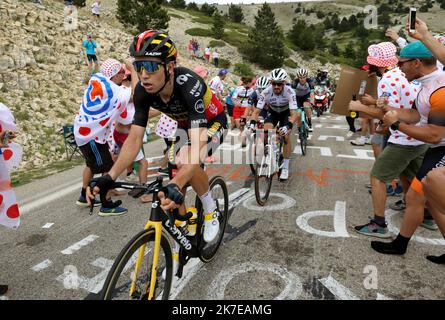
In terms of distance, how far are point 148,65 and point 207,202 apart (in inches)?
61.9

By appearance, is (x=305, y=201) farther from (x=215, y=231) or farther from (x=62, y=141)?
(x=62, y=141)

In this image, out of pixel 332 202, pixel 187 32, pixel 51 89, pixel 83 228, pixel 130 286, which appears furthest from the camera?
pixel 187 32

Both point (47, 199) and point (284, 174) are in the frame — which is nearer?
point (47, 199)

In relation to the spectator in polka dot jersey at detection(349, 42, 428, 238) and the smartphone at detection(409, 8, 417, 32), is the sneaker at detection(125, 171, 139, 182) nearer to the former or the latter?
the spectator in polka dot jersey at detection(349, 42, 428, 238)

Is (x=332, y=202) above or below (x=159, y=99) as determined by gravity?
below

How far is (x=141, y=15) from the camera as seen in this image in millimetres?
39375

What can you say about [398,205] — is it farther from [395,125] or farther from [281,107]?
[281,107]

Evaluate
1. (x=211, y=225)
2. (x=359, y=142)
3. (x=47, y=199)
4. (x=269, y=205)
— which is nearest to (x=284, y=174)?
(x=269, y=205)

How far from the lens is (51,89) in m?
13.1

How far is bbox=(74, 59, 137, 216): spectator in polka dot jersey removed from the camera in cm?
452

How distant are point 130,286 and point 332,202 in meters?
3.91

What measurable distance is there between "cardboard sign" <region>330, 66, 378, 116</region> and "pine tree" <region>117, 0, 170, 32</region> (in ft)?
130
